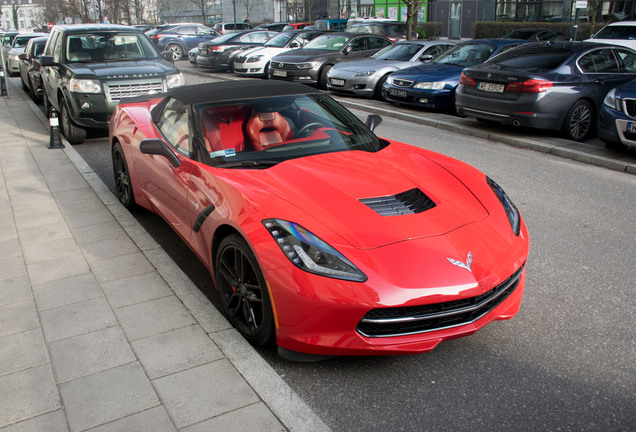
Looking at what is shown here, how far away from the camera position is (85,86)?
8930 millimetres

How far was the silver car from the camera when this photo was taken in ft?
45.9

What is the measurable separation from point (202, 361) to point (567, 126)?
8179 mm

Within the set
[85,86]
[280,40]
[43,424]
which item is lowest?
[43,424]

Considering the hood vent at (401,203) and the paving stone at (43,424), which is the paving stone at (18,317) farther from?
the hood vent at (401,203)

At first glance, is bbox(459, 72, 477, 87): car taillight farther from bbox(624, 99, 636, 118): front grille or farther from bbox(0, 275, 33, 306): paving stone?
bbox(0, 275, 33, 306): paving stone

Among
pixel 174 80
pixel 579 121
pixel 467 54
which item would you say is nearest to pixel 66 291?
pixel 174 80

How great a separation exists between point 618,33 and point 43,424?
64.1 feet

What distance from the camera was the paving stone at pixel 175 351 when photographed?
10.3ft

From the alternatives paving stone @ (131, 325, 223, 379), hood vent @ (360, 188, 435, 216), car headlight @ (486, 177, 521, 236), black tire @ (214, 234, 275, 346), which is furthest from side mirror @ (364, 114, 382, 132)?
paving stone @ (131, 325, 223, 379)

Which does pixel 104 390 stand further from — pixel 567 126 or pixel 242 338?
pixel 567 126

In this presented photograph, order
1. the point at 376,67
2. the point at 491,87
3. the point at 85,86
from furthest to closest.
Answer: the point at 376,67 → the point at 491,87 → the point at 85,86

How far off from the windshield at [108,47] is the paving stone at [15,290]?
Answer: 21.7 feet

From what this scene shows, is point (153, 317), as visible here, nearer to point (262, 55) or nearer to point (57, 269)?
point (57, 269)

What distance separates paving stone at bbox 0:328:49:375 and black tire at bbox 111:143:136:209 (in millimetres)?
2366
